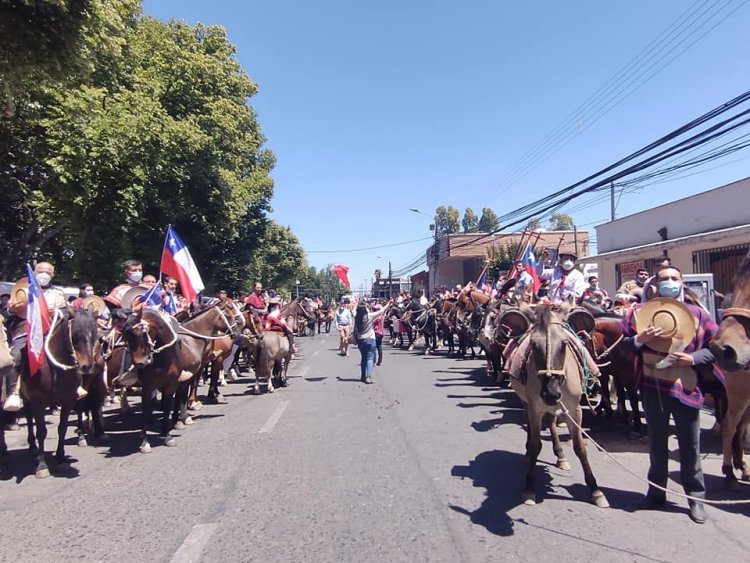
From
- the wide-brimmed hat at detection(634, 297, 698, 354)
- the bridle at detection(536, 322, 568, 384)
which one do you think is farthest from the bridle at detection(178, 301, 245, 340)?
the wide-brimmed hat at detection(634, 297, 698, 354)

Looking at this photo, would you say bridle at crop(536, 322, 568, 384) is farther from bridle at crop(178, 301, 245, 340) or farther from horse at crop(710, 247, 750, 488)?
bridle at crop(178, 301, 245, 340)

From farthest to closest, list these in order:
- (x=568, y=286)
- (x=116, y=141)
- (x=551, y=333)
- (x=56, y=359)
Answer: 1. (x=116, y=141)
2. (x=568, y=286)
3. (x=56, y=359)
4. (x=551, y=333)

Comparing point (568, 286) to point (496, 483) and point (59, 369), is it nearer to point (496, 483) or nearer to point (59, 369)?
point (496, 483)

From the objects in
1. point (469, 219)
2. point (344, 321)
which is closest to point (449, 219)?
point (469, 219)

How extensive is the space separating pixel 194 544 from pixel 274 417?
15.7 feet

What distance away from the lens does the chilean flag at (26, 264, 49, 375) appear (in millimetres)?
5926

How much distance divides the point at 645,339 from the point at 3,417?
770 centimetres

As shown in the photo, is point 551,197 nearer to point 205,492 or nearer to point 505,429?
point 505,429

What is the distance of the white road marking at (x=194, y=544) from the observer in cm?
388

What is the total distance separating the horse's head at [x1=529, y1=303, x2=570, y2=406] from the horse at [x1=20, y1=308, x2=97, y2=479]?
17.1 feet

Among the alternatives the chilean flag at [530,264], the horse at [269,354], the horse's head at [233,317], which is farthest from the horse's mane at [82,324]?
the chilean flag at [530,264]

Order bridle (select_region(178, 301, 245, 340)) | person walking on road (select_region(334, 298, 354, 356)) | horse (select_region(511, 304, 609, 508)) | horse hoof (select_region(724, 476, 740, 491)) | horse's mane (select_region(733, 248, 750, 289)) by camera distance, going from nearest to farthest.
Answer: horse's mane (select_region(733, 248, 750, 289)) < horse (select_region(511, 304, 609, 508)) < horse hoof (select_region(724, 476, 740, 491)) < bridle (select_region(178, 301, 245, 340)) < person walking on road (select_region(334, 298, 354, 356))

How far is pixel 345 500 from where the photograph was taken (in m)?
5.00

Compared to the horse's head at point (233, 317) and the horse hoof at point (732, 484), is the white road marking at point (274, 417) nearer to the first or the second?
the horse's head at point (233, 317)
